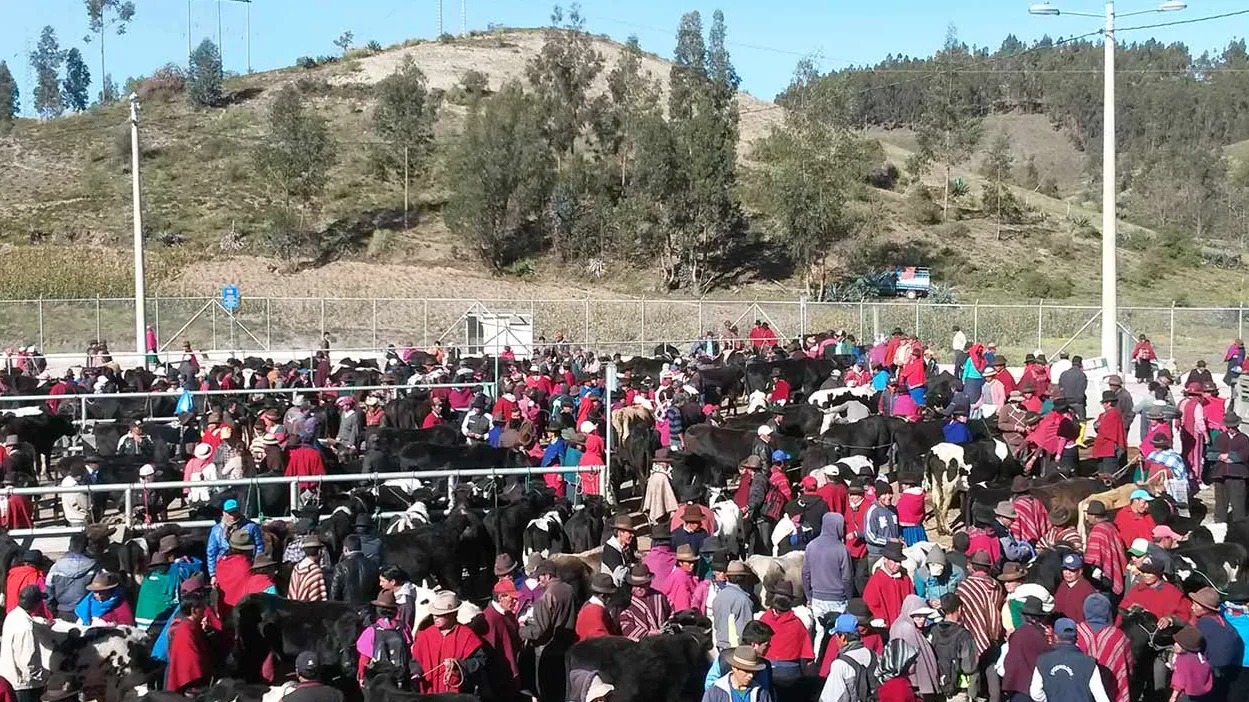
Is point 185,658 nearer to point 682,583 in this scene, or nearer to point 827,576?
point 682,583

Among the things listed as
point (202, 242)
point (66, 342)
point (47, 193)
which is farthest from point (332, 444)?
point (47, 193)

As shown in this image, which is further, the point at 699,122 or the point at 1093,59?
the point at 1093,59

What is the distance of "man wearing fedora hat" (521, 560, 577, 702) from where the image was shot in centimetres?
955

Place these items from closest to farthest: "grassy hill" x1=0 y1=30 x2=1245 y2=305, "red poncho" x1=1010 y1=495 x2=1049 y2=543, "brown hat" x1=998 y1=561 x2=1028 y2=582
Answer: "brown hat" x1=998 y1=561 x2=1028 y2=582, "red poncho" x1=1010 y1=495 x2=1049 y2=543, "grassy hill" x1=0 y1=30 x2=1245 y2=305

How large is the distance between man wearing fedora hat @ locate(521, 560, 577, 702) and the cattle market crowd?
0.02 metres

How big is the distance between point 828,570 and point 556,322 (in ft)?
113

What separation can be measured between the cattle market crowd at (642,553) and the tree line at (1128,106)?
210ft

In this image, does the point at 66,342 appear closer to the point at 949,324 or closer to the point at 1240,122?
the point at 949,324

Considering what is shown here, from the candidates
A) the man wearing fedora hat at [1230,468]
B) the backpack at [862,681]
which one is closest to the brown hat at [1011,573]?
the backpack at [862,681]

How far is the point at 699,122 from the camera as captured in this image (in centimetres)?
5728

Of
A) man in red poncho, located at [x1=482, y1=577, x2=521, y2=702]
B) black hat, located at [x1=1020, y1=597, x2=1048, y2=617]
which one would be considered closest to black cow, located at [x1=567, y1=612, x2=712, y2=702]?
man in red poncho, located at [x1=482, y1=577, x2=521, y2=702]

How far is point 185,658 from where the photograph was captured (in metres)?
8.70

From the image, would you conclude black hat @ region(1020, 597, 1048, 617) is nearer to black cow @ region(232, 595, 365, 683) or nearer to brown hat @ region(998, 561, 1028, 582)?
brown hat @ region(998, 561, 1028, 582)

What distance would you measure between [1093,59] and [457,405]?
162462 mm
